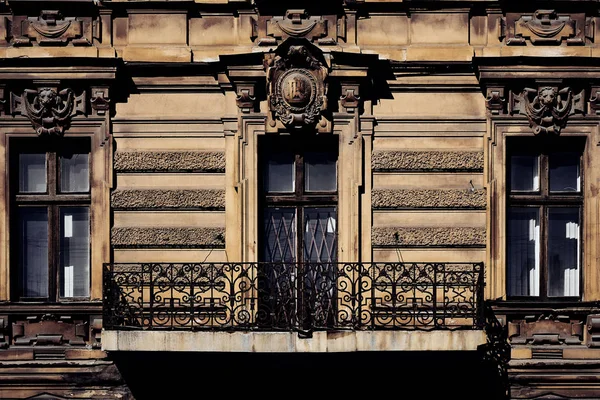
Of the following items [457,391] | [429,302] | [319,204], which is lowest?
[457,391]

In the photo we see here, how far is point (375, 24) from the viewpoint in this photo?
62.2 feet

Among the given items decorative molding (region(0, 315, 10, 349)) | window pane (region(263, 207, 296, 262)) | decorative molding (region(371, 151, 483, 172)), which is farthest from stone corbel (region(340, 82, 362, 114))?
decorative molding (region(0, 315, 10, 349))

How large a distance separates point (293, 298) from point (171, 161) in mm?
2688

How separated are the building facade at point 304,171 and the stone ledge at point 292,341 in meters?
0.79

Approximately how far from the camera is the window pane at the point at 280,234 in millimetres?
19016

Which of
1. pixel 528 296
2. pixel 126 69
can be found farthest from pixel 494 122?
pixel 126 69

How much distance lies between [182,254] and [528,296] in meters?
Result: 4.71

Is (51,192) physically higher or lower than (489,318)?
higher

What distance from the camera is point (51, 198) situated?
1905 cm

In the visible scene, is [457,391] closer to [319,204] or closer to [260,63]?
[319,204]

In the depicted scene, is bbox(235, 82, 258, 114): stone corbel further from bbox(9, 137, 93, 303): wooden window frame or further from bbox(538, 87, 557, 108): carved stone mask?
bbox(538, 87, 557, 108): carved stone mask

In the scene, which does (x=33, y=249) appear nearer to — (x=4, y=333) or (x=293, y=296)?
(x=4, y=333)

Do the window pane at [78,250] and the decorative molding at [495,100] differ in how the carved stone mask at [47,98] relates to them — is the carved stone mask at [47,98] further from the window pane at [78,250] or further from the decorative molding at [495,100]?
the decorative molding at [495,100]

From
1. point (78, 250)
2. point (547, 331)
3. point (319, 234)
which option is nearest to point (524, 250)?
point (547, 331)
